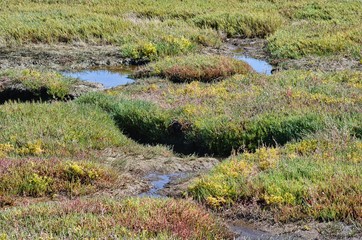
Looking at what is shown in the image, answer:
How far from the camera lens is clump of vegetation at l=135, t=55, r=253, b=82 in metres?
22.6

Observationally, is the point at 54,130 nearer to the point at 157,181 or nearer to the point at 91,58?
the point at 157,181

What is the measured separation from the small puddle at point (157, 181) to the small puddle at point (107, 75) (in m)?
9.65

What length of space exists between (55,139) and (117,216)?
5.97m

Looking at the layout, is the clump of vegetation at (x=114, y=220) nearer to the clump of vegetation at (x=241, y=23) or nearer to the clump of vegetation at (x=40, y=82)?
the clump of vegetation at (x=40, y=82)

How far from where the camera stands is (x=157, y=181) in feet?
43.0

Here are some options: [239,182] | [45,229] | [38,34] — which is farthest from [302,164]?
[38,34]

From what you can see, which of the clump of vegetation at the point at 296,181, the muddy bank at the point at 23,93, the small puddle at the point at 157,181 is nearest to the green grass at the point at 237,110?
the clump of vegetation at the point at 296,181

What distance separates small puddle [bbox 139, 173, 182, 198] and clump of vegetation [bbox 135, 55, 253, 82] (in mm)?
9066

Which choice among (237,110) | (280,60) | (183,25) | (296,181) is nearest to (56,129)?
(237,110)

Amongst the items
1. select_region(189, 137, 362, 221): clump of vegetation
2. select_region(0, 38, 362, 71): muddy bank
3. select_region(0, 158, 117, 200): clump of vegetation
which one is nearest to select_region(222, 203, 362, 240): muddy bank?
select_region(189, 137, 362, 221): clump of vegetation

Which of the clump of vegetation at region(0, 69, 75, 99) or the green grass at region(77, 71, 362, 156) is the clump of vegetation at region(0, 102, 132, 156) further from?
the clump of vegetation at region(0, 69, 75, 99)

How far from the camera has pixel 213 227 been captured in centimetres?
959

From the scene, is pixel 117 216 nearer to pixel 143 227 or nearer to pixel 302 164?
pixel 143 227

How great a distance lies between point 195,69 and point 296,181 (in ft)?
39.2
